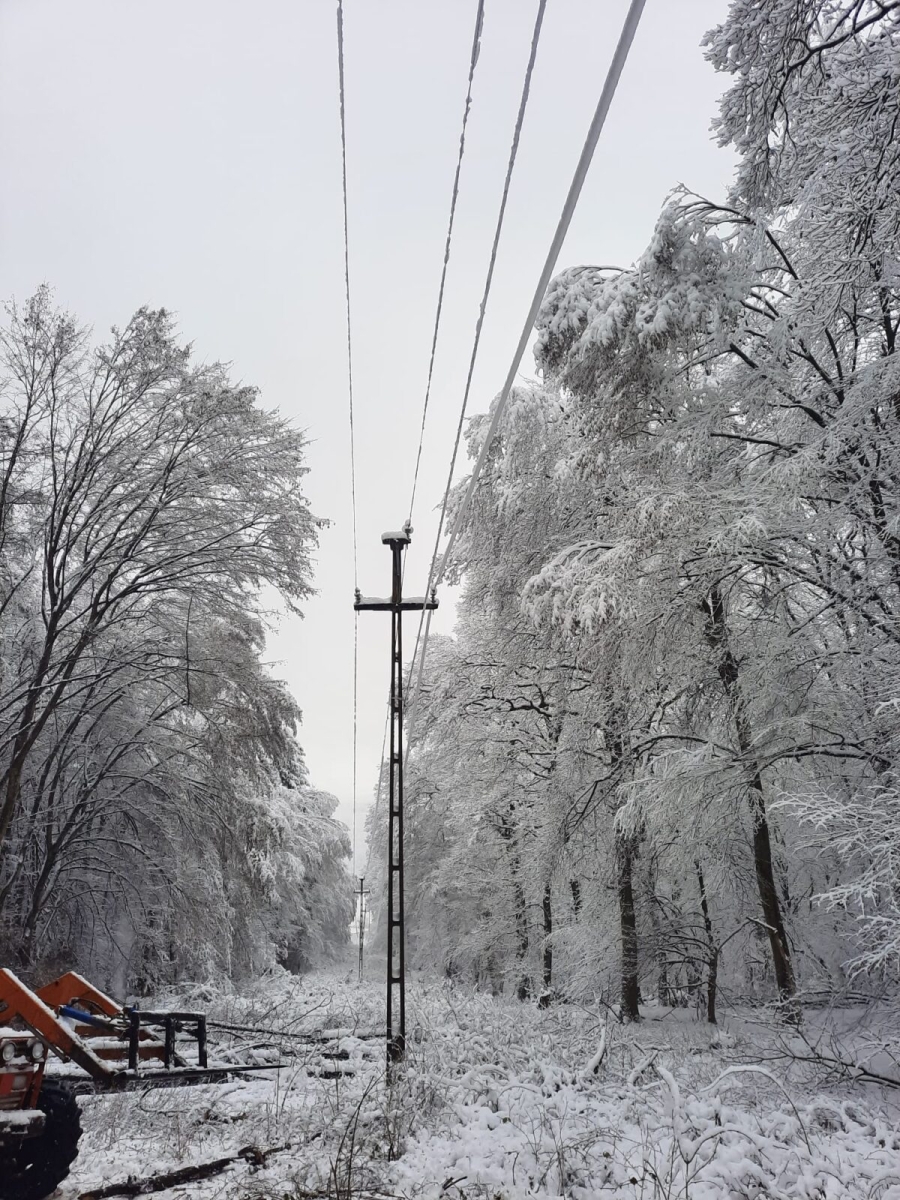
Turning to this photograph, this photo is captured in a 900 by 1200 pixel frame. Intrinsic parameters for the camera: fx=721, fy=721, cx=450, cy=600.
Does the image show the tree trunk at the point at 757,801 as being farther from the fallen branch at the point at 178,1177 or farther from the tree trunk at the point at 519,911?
the tree trunk at the point at 519,911

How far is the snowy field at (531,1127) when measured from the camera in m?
4.48

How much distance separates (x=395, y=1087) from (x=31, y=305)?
12647 mm

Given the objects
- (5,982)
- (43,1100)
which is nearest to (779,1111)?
(43,1100)

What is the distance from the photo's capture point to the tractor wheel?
4.36 meters

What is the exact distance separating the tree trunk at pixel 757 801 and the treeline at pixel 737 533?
0.04 meters

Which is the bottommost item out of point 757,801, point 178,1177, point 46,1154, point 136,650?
point 178,1177

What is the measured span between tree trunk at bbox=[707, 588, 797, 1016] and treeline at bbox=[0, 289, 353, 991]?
7.41 m

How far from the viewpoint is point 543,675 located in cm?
1284

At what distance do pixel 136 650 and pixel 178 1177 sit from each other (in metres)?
9.68

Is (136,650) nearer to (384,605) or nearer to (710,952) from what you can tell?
(384,605)

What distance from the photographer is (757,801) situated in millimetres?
9430

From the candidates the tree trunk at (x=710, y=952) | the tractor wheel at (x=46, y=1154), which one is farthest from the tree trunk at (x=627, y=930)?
the tractor wheel at (x=46, y=1154)

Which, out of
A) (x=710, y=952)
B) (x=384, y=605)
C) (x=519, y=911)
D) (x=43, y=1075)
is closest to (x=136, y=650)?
(x=384, y=605)

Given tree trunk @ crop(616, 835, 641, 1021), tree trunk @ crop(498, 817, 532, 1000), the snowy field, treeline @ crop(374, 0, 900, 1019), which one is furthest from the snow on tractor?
tree trunk @ crop(498, 817, 532, 1000)
